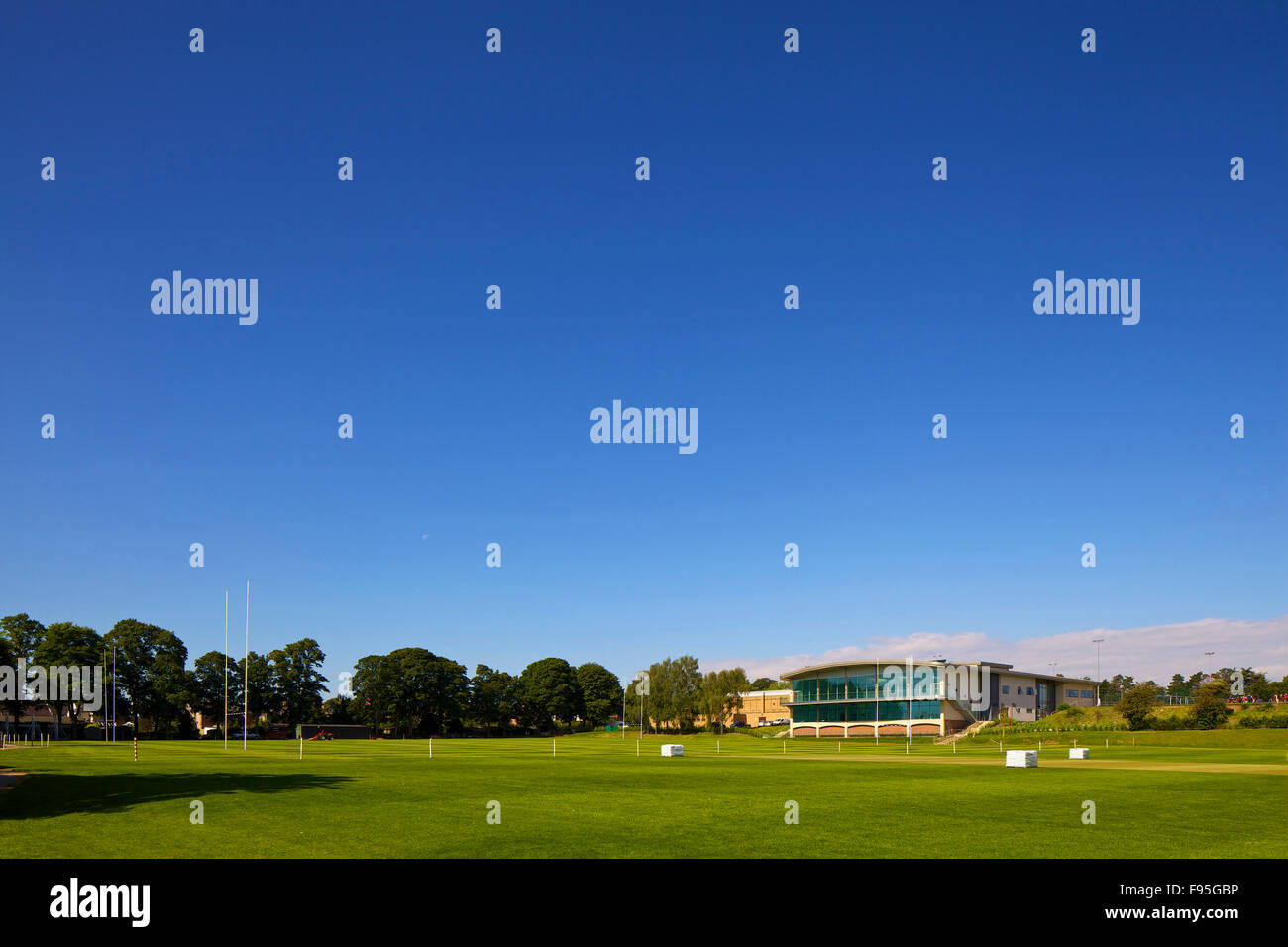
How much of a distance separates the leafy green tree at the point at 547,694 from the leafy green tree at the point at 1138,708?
110862mm

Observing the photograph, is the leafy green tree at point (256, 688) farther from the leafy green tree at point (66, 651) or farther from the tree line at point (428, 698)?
the leafy green tree at point (66, 651)

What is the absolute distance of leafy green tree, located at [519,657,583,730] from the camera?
192 m

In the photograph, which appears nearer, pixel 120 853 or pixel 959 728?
pixel 120 853

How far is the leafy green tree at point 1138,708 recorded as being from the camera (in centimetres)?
10631

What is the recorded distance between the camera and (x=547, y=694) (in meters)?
192

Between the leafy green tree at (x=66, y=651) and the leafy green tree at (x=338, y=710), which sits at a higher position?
the leafy green tree at (x=66, y=651)

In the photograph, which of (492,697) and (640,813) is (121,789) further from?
(492,697)

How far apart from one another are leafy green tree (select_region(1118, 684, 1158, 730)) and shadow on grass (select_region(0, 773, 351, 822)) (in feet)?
313

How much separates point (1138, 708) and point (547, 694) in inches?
4543

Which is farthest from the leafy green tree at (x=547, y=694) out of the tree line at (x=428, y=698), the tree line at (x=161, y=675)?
the tree line at (x=161, y=675)
